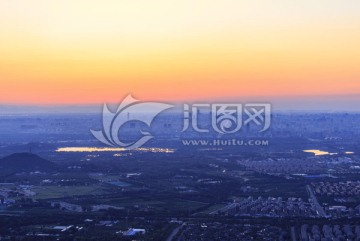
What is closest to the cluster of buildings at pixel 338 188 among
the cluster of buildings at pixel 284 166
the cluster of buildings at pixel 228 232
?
the cluster of buildings at pixel 284 166

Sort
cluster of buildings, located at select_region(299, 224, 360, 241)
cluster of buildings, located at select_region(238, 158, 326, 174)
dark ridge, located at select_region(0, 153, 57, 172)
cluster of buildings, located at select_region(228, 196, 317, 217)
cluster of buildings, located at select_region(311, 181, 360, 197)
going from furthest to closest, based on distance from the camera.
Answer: dark ridge, located at select_region(0, 153, 57, 172) → cluster of buildings, located at select_region(238, 158, 326, 174) → cluster of buildings, located at select_region(311, 181, 360, 197) → cluster of buildings, located at select_region(228, 196, 317, 217) → cluster of buildings, located at select_region(299, 224, 360, 241)

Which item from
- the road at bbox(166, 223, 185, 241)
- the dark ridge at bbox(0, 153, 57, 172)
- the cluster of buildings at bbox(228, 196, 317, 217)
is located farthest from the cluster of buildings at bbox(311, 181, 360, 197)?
the dark ridge at bbox(0, 153, 57, 172)

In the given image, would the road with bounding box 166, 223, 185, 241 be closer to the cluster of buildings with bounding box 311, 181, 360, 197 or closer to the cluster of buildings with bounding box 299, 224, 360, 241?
the cluster of buildings with bounding box 299, 224, 360, 241

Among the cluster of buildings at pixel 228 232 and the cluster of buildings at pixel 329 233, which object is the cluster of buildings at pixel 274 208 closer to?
the cluster of buildings at pixel 329 233

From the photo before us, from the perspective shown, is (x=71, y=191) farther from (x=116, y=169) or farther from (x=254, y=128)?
(x=254, y=128)

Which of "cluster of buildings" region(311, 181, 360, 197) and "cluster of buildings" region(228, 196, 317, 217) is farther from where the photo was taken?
"cluster of buildings" region(311, 181, 360, 197)

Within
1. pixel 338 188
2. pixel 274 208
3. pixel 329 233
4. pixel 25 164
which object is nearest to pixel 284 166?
pixel 338 188
